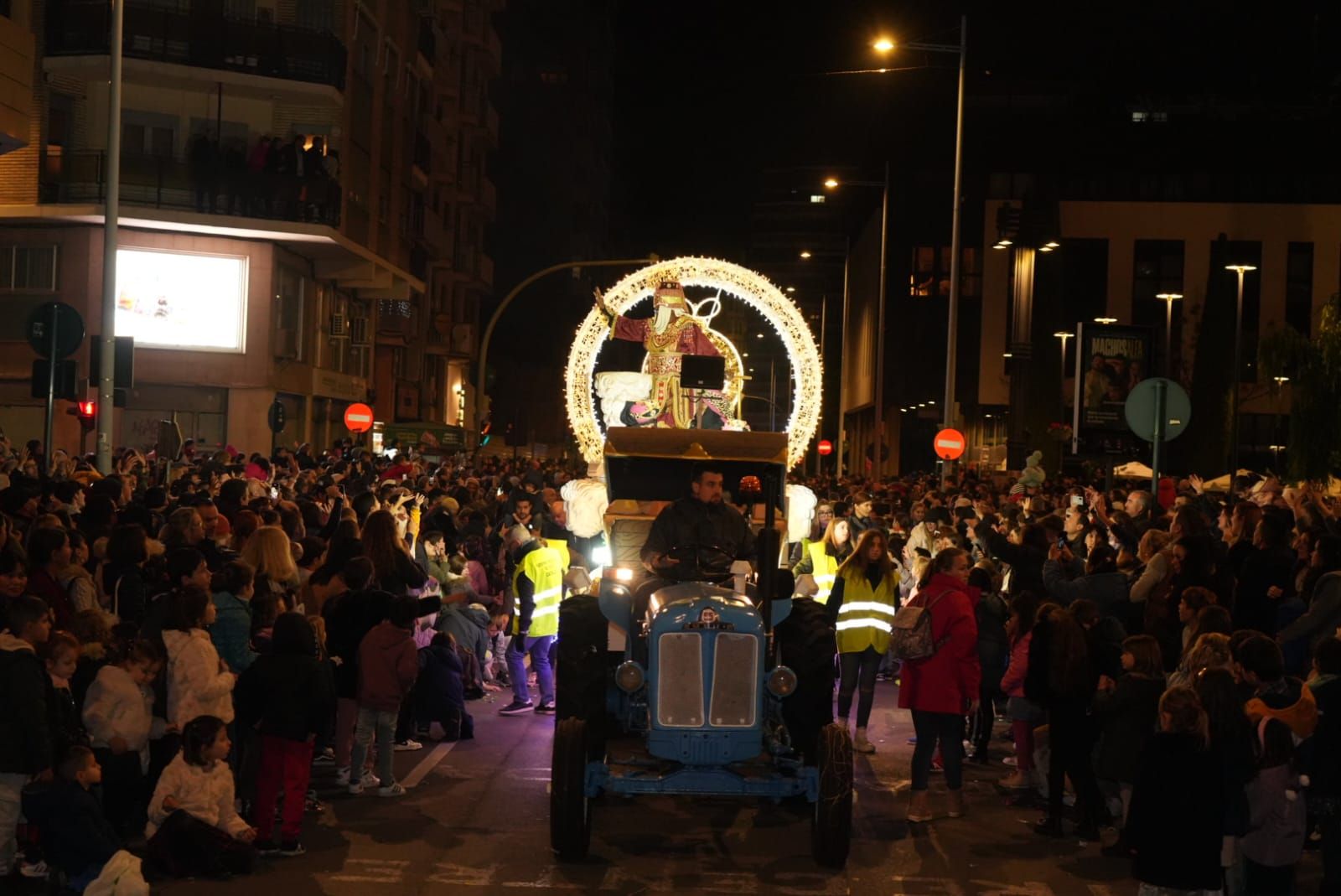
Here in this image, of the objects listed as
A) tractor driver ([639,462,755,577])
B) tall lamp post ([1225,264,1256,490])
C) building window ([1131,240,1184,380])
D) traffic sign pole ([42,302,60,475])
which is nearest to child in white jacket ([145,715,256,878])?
tractor driver ([639,462,755,577])

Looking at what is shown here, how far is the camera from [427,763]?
14.0 meters

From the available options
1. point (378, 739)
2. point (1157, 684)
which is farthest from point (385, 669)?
point (1157, 684)

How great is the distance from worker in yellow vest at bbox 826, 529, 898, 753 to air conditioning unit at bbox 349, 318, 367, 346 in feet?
119

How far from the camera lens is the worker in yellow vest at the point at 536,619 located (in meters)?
16.7

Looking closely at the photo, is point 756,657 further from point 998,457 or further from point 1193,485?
point 998,457

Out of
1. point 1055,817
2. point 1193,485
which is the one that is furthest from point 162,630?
point 1193,485

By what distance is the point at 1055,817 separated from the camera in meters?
11.9

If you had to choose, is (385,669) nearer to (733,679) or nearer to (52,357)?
(733,679)

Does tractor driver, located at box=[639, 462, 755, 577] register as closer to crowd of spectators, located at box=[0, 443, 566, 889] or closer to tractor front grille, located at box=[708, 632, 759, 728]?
tractor front grille, located at box=[708, 632, 759, 728]

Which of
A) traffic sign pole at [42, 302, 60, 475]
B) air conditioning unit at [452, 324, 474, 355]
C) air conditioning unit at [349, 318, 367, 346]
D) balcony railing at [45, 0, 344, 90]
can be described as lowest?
traffic sign pole at [42, 302, 60, 475]

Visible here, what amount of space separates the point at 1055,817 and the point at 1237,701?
3.25 m

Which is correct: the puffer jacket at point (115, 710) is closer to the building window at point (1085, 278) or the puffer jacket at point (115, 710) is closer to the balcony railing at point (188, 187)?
the balcony railing at point (188, 187)

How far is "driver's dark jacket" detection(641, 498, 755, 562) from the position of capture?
1165 centimetres

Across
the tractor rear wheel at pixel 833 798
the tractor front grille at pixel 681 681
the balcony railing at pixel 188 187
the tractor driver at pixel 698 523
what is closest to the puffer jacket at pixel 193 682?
the tractor front grille at pixel 681 681
